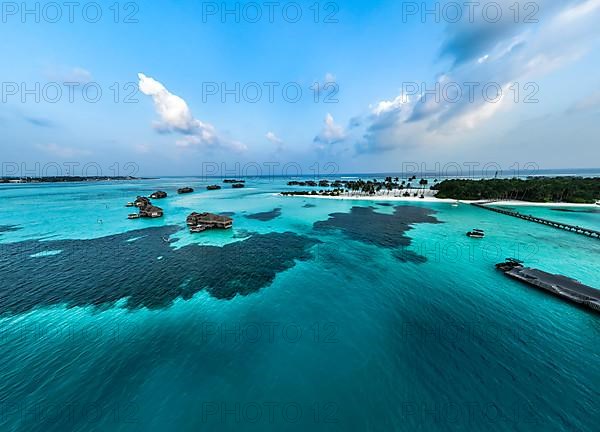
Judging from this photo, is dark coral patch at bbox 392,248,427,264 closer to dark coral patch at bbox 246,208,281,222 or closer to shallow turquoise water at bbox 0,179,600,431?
shallow turquoise water at bbox 0,179,600,431

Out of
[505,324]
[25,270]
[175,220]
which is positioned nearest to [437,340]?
[505,324]

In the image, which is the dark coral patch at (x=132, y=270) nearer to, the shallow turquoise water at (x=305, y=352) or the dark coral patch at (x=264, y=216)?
the shallow turquoise water at (x=305, y=352)

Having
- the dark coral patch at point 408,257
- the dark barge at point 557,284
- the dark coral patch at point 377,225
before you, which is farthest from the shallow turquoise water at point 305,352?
the dark coral patch at point 377,225

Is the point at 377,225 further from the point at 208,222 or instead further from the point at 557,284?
the point at 208,222

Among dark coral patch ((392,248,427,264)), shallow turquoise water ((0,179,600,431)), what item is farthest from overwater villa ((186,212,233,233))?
dark coral patch ((392,248,427,264))

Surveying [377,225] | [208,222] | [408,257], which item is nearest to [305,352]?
[408,257]

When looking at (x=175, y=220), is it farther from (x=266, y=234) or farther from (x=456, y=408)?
(x=456, y=408)

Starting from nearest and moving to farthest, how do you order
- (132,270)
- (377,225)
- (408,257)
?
(132,270) → (408,257) → (377,225)
